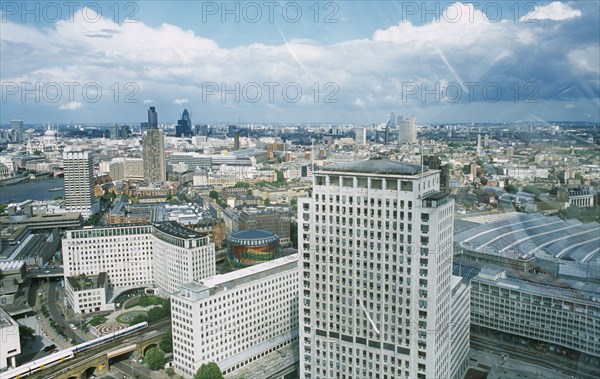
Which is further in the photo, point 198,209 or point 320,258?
point 198,209

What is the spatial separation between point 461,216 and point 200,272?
5.29 metres

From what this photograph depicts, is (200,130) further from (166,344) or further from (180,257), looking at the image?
(166,344)

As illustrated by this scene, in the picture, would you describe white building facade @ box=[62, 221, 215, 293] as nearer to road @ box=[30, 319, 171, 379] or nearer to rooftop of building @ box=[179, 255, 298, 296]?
road @ box=[30, 319, 171, 379]

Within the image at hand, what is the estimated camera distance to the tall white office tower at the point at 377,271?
16.0ft

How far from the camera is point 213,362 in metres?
6.34

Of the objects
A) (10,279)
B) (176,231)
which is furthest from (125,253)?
(10,279)

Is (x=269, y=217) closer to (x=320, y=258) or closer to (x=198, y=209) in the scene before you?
(x=198, y=209)

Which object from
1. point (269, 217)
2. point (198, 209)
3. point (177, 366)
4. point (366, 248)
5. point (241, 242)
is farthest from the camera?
point (198, 209)

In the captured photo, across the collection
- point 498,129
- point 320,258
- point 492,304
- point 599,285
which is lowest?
point 492,304

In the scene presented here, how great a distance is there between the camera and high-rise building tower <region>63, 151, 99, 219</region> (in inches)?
671

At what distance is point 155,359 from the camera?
22.4 feet

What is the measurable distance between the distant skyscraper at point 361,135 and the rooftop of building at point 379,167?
1884 millimetres

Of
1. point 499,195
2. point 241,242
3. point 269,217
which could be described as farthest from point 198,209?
point 499,195

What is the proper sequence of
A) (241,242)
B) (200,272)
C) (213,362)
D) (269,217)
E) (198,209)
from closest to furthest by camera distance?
(213,362) → (200,272) → (241,242) → (269,217) → (198,209)
